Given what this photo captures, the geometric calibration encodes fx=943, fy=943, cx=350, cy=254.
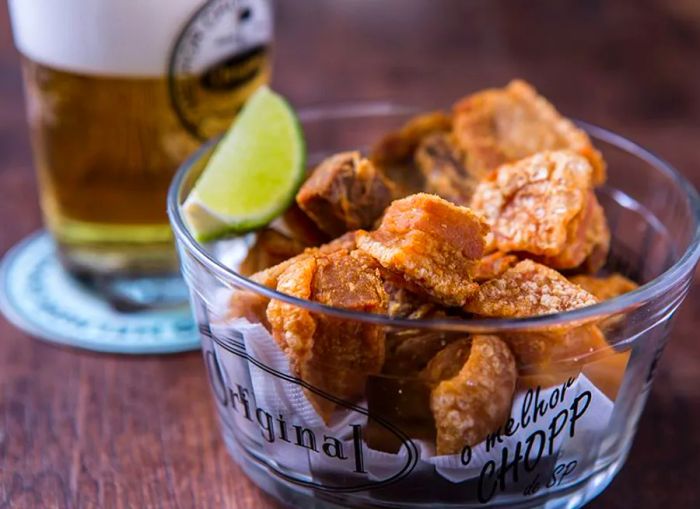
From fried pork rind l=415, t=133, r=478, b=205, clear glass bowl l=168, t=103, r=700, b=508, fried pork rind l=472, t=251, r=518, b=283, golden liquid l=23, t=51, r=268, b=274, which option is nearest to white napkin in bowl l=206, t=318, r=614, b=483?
clear glass bowl l=168, t=103, r=700, b=508

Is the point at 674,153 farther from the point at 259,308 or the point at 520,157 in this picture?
the point at 259,308

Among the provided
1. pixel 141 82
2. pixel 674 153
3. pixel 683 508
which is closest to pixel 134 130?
pixel 141 82

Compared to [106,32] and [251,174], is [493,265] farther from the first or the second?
[106,32]

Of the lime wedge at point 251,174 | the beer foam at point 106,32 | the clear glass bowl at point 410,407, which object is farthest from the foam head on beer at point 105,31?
the clear glass bowl at point 410,407

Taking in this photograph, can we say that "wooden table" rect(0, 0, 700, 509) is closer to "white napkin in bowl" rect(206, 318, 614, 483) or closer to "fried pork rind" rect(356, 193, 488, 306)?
"white napkin in bowl" rect(206, 318, 614, 483)

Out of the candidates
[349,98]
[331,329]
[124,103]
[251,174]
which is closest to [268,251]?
[251,174]

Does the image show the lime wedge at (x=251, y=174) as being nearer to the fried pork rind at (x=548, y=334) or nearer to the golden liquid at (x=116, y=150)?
the golden liquid at (x=116, y=150)
